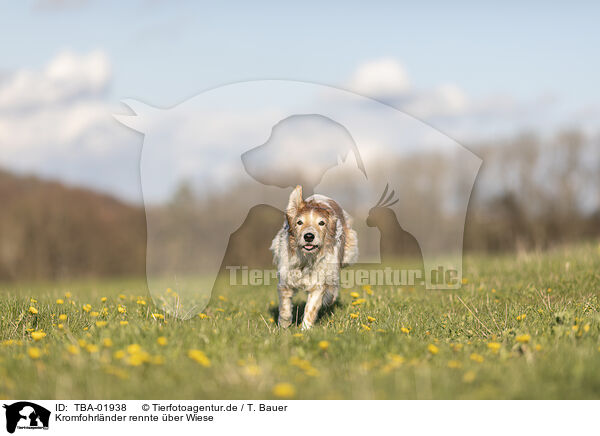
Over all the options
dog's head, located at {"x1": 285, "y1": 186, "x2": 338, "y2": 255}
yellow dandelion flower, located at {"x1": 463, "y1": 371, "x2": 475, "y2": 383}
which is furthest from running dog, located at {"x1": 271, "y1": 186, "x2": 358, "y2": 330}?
yellow dandelion flower, located at {"x1": 463, "y1": 371, "x2": 475, "y2": 383}

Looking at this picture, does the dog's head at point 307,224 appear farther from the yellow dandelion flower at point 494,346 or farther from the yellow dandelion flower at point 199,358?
the yellow dandelion flower at point 199,358

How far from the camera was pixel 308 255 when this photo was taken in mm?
7078

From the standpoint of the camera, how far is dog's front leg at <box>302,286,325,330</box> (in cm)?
691

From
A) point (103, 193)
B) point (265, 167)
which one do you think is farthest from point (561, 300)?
point (103, 193)

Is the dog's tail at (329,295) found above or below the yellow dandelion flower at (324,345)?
above

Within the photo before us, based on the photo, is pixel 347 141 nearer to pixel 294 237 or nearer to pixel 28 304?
pixel 294 237

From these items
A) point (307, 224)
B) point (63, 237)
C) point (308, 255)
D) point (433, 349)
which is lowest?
point (433, 349)

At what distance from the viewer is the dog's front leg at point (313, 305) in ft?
22.7

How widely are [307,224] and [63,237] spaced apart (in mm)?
26736

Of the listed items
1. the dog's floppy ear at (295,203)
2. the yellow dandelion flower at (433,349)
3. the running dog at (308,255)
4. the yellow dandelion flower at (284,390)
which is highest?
the dog's floppy ear at (295,203)

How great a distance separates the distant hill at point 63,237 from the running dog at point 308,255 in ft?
73.2

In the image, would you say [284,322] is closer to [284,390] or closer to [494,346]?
[494,346]
